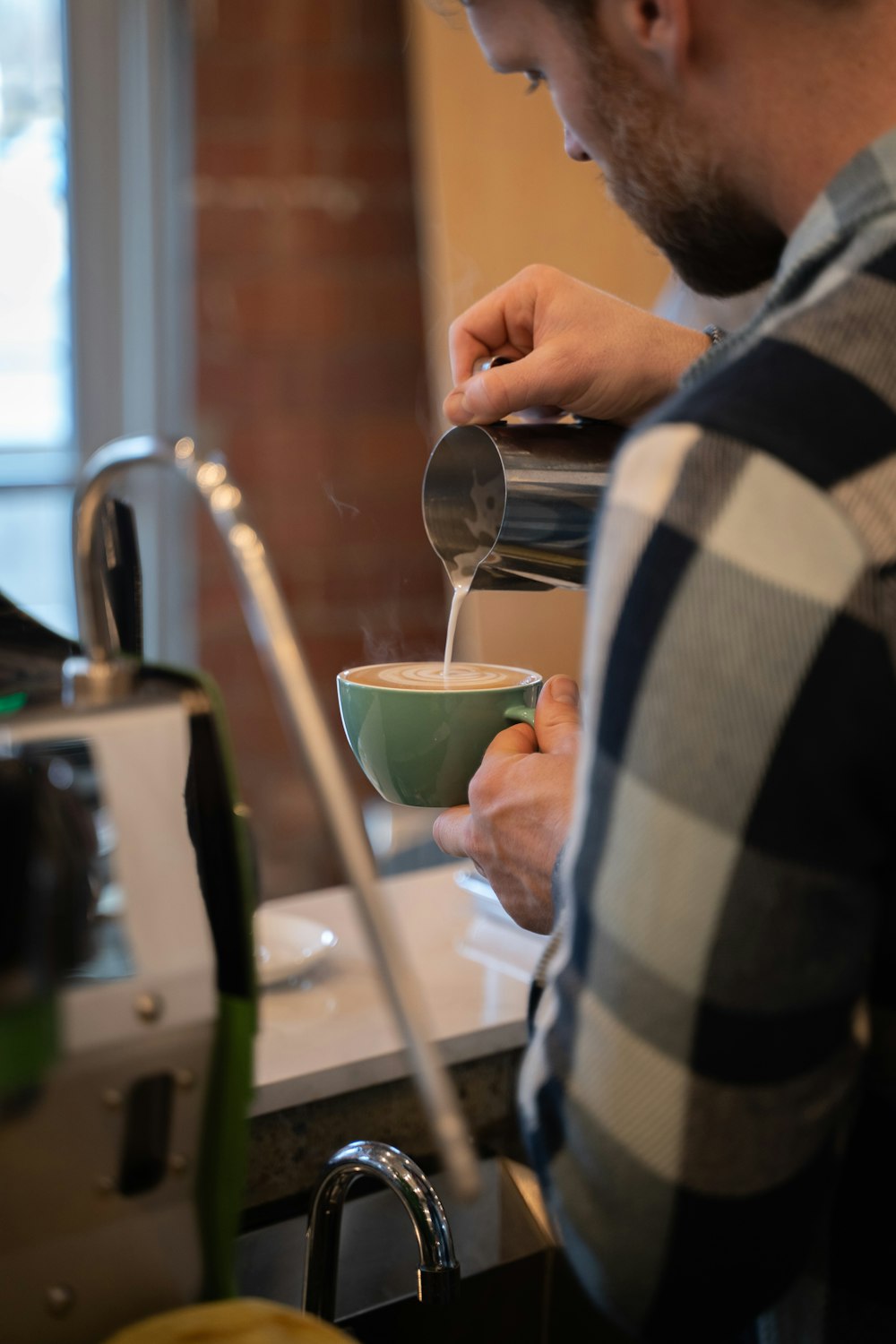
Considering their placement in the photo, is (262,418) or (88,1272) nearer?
(88,1272)

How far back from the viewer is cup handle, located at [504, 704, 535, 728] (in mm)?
787

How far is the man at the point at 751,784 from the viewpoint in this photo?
1.47ft

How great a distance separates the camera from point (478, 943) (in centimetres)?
114

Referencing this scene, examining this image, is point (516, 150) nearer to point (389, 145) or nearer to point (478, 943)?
point (389, 145)

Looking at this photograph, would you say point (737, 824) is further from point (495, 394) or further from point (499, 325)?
point (499, 325)

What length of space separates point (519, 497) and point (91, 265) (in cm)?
182

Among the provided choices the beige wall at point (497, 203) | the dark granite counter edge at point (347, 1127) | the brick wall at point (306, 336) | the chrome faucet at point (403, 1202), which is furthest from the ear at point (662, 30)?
the brick wall at point (306, 336)

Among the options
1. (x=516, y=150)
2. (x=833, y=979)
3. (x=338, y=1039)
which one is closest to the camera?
(x=833, y=979)

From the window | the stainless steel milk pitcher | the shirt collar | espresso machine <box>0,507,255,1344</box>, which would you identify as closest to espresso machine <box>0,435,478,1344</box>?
espresso machine <box>0,507,255,1344</box>

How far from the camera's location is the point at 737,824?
452 millimetres

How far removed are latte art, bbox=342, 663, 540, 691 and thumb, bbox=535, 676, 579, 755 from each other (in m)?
0.04

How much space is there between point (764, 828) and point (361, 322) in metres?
2.07

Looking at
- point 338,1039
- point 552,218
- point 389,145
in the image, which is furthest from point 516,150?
point 338,1039

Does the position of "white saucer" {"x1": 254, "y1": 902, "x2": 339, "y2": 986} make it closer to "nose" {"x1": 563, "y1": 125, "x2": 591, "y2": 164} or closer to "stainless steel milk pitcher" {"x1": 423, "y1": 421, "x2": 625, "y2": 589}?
"stainless steel milk pitcher" {"x1": 423, "y1": 421, "x2": 625, "y2": 589}
